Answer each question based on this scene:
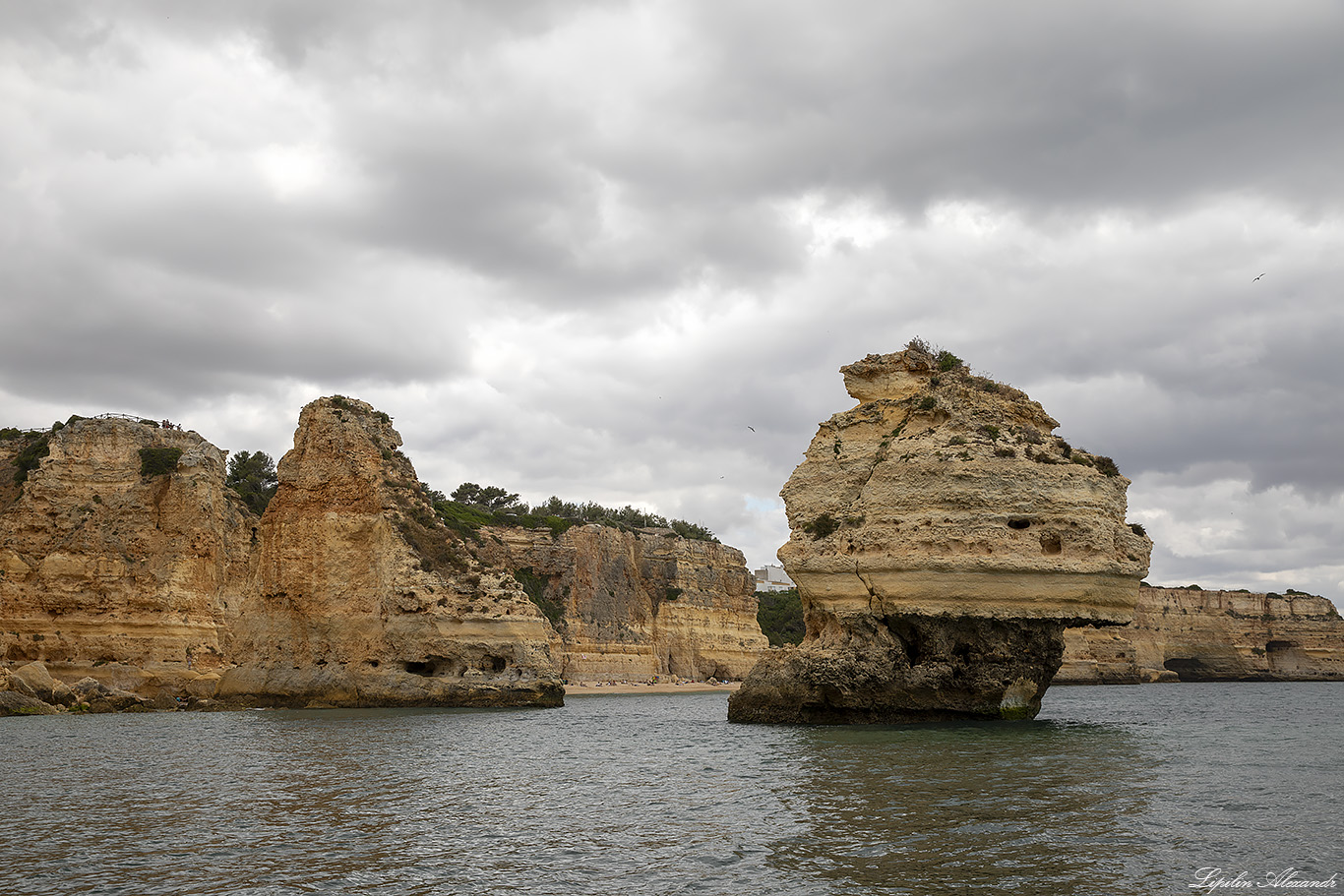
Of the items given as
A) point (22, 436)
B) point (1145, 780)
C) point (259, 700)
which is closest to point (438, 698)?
point (259, 700)

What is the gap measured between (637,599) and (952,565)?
52.0 metres

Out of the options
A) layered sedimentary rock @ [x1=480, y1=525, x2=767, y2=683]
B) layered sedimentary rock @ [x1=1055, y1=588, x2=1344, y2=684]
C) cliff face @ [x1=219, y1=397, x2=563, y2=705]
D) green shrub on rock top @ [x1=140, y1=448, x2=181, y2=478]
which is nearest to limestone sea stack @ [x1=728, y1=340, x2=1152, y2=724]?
cliff face @ [x1=219, y1=397, x2=563, y2=705]

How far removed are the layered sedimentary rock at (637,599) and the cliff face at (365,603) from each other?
81.9 feet

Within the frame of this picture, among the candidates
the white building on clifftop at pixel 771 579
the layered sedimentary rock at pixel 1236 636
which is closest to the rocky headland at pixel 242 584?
the layered sedimentary rock at pixel 1236 636

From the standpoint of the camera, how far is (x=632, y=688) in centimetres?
6259

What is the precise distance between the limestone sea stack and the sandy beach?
35086 millimetres

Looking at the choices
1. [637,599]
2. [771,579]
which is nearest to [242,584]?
[637,599]

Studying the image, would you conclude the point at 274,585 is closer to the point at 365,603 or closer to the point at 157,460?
the point at 365,603

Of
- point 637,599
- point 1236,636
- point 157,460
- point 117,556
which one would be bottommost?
point 1236,636

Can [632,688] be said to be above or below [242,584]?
below

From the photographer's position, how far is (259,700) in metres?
36.2

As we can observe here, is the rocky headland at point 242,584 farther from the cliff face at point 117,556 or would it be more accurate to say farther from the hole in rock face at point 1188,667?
the hole in rock face at point 1188,667

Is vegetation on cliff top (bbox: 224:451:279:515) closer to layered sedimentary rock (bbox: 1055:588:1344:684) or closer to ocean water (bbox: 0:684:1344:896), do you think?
ocean water (bbox: 0:684:1344:896)

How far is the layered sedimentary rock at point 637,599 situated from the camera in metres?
66.2
